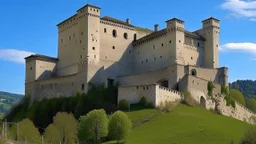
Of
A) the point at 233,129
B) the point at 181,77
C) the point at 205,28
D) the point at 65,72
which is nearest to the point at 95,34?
the point at 65,72

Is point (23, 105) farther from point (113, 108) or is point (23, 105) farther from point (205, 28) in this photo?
point (205, 28)

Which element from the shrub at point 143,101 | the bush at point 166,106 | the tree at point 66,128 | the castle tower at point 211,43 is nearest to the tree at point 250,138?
the bush at point 166,106

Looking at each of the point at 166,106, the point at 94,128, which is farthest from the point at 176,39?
the point at 94,128

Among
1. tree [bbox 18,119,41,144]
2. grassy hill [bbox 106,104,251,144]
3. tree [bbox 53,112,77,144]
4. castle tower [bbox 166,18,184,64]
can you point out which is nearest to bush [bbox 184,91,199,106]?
grassy hill [bbox 106,104,251,144]

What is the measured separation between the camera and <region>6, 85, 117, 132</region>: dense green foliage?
67.1 m

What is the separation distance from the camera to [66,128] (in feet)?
182

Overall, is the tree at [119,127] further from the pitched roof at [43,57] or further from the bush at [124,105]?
the pitched roof at [43,57]

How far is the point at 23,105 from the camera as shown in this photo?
82938mm

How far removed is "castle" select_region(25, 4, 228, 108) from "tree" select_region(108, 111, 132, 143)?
12.0m

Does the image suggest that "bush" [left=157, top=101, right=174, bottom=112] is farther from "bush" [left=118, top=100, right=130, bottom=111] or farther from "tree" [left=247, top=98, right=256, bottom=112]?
"tree" [left=247, top=98, right=256, bottom=112]

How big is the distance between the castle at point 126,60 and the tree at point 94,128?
12714 mm

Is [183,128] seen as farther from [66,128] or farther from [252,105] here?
[252,105]

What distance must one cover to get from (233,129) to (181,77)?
15.0 meters

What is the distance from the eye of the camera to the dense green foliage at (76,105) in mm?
67062
